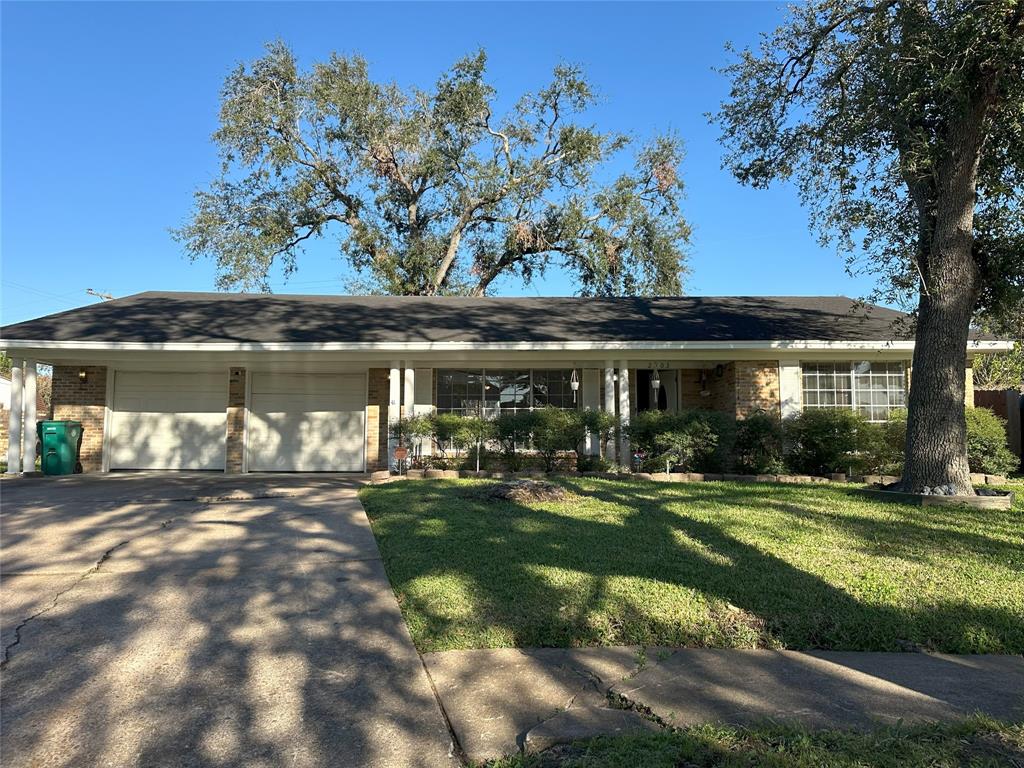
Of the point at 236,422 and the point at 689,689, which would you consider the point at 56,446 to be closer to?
the point at 236,422

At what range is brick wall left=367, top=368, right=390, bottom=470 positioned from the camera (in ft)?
47.9

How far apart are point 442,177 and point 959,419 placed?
2034 centimetres

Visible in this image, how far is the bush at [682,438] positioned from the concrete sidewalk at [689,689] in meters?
7.67

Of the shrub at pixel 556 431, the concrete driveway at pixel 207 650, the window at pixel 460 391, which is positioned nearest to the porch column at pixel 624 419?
the shrub at pixel 556 431

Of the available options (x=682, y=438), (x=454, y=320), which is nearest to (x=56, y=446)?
(x=454, y=320)

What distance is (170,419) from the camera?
48.9ft

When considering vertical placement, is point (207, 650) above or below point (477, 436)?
below

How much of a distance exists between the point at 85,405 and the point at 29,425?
1.80 m

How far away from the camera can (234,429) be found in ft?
47.8

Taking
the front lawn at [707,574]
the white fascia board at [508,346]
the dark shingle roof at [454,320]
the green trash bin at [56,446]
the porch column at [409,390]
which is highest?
the dark shingle roof at [454,320]

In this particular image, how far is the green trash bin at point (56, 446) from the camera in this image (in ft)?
42.8

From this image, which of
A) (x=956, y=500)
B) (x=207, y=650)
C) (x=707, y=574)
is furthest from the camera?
(x=956, y=500)

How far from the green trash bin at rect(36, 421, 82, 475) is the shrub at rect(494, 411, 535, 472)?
8292 mm

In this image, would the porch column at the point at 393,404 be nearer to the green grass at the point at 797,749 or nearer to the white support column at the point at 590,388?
the white support column at the point at 590,388
